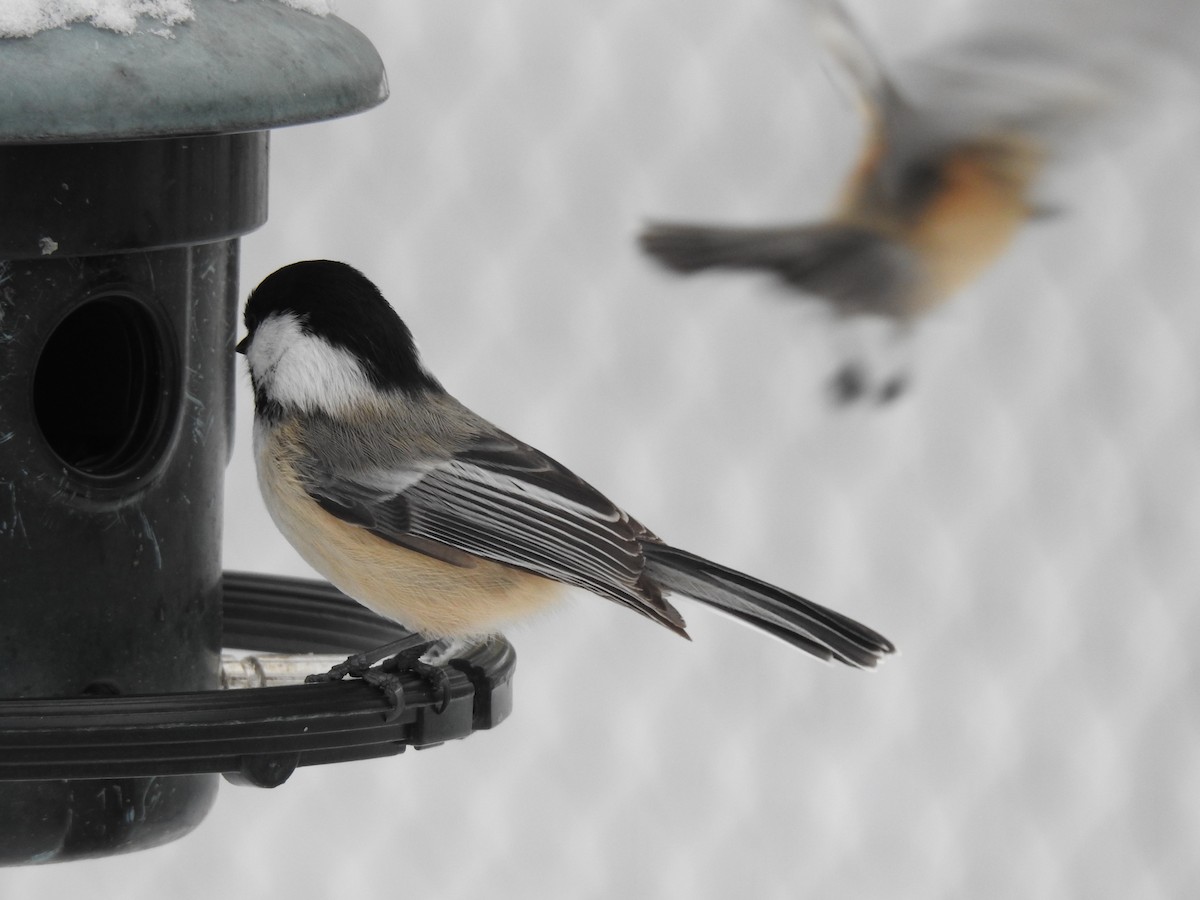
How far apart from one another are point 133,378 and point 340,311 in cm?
34

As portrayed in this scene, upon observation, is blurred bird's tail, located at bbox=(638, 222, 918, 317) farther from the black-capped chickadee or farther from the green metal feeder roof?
the green metal feeder roof

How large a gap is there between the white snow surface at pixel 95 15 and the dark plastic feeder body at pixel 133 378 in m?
0.02

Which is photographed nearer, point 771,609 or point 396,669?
point 396,669

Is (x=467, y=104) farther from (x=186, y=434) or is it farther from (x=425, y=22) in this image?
(x=186, y=434)

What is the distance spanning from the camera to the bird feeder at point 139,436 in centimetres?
226

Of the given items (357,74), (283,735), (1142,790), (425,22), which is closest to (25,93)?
(357,74)

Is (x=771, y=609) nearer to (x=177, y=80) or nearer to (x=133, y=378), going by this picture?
(x=133, y=378)

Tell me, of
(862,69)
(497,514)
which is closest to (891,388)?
(862,69)

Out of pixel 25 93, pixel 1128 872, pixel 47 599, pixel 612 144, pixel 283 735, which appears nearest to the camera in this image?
pixel 25 93

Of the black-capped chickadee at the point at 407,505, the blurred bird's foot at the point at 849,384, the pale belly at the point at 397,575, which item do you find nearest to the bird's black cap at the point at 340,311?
the black-capped chickadee at the point at 407,505

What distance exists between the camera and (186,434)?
2.96 metres

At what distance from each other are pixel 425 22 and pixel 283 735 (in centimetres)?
464

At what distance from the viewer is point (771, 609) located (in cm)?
293

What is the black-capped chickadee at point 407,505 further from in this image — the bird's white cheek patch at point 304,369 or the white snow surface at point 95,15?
the white snow surface at point 95,15
